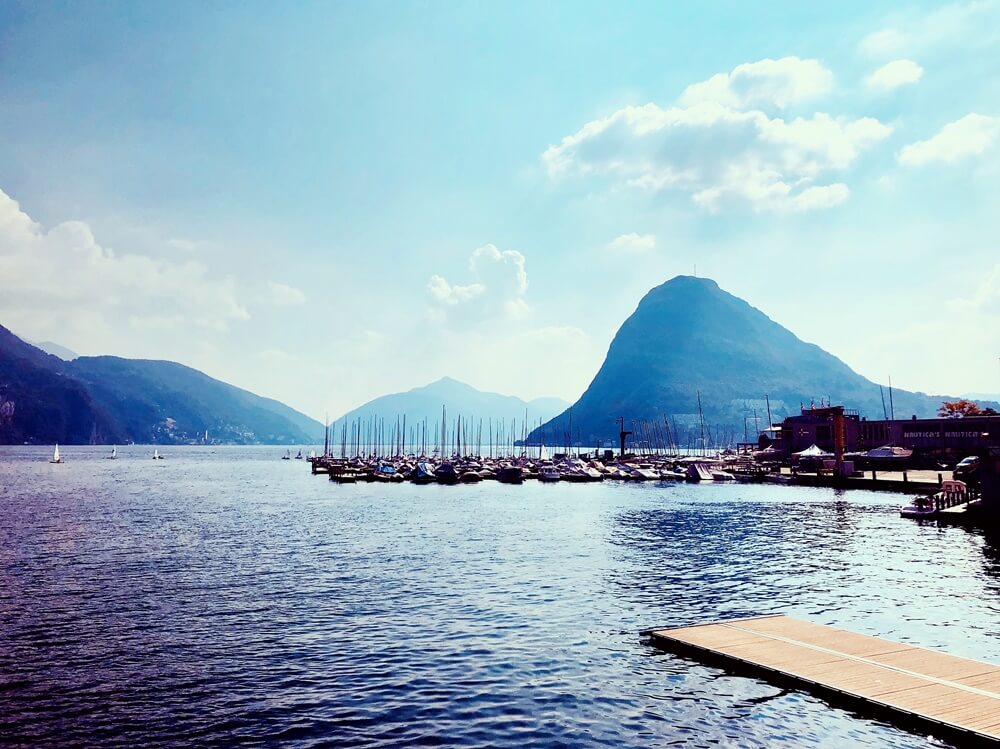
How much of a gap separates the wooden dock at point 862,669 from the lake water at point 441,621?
79cm

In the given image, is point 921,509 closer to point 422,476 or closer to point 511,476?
point 511,476

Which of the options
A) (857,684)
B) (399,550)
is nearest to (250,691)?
(857,684)

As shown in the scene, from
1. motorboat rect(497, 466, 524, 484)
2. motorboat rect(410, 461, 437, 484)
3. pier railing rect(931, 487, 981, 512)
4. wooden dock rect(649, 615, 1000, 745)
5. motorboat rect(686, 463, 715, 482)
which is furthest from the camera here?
motorboat rect(686, 463, 715, 482)

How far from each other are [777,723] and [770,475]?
119358 mm

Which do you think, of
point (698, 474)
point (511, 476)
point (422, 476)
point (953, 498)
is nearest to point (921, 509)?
point (953, 498)

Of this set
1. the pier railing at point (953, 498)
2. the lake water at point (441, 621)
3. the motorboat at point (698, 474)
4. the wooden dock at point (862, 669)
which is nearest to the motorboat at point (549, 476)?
the motorboat at point (698, 474)

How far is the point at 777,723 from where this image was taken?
1867 cm

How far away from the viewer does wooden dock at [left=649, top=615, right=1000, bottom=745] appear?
1811 cm

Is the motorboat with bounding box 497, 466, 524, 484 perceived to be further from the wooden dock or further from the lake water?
the wooden dock

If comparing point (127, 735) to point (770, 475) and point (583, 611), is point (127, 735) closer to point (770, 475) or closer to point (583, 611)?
point (583, 611)

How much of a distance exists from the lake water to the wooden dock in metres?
0.79

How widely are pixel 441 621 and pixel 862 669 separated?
16.7 metres

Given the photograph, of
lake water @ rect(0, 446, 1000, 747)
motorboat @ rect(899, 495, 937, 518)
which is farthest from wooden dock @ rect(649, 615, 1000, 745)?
motorboat @ rect(899, 495, 937, 518)

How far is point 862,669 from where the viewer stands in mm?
21797
